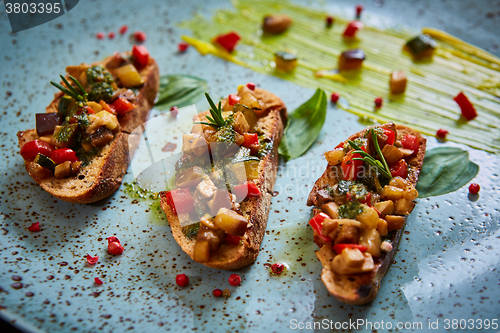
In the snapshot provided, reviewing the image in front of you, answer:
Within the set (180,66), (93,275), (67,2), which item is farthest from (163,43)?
(93,275)

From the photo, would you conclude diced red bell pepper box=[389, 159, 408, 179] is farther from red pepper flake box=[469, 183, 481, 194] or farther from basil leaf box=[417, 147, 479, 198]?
red pepper flake box=[469, 183, 481, 194]

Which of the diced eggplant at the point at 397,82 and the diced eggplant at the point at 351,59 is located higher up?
the diced eggplant at the point at 351,59

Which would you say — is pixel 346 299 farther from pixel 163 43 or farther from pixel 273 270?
pixel 163 43

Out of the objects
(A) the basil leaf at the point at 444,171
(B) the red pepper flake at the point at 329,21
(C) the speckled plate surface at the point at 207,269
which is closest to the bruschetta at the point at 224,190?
(C) the speckled plate surface at the point at 207,269

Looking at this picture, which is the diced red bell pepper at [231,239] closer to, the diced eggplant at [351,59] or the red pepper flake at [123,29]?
the diced eggplant at [351,59]

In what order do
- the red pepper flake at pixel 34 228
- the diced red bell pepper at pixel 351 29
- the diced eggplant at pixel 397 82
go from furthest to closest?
the diced red bell pepper at pixel 351 29 < the diced eggplant at pixel 397 82 < the red pepper flake at pixel 34 228

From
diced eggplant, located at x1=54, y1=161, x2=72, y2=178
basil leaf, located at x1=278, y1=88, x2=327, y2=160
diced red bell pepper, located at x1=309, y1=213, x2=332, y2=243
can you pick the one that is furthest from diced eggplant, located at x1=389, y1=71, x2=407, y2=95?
diced eggplant, located at x1=54, y1=161, x2=72, y2=178

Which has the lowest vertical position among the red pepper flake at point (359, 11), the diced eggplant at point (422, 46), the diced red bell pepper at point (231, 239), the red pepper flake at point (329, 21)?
the diced red bell pepper at point (231, 239)

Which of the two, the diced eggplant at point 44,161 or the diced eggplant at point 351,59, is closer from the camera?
the diced eggplant at point 44,161
